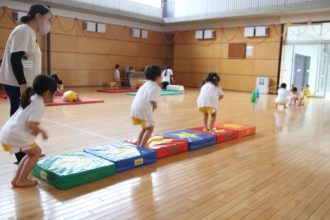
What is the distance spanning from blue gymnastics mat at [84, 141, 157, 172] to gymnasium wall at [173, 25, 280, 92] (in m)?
10.9

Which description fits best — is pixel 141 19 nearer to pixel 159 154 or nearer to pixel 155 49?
pixel 155 49

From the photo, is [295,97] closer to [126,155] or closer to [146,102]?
[146,102]

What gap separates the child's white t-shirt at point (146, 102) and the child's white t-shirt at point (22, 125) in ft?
4.18

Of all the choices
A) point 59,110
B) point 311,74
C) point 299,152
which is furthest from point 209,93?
point 311,74

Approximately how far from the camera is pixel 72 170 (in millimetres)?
2707

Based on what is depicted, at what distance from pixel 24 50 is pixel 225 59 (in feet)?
41.0

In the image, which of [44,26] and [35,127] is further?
[44,26]

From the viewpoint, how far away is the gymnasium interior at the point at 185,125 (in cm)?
243

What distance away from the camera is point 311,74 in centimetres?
1284

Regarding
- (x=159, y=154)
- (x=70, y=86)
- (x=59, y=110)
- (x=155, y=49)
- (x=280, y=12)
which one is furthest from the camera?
(x=155, y=49)

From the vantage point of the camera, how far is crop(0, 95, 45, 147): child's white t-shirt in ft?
7.92

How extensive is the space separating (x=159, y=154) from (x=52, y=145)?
1397mm

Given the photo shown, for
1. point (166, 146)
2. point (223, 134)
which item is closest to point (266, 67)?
point (223, 134)

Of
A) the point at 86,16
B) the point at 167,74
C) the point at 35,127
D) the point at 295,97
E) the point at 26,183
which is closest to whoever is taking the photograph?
the point at 35,127
